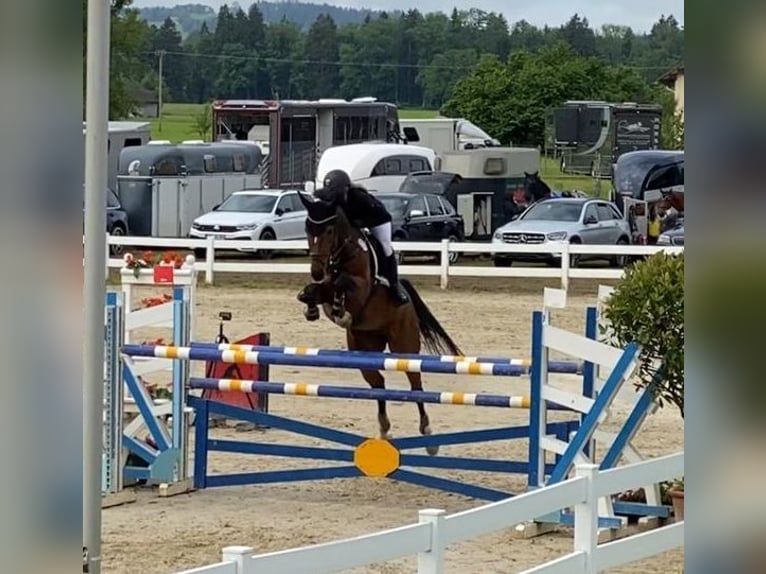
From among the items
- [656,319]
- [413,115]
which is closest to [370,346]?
[656,319]

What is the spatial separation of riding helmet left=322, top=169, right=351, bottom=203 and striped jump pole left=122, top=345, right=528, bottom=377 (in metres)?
1.44

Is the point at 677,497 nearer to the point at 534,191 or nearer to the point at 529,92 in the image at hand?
the point at 534,191

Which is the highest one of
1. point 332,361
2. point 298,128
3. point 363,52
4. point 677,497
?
point 363,52

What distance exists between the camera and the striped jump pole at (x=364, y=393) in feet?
26.8

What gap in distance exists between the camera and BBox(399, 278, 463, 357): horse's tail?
10.2 m

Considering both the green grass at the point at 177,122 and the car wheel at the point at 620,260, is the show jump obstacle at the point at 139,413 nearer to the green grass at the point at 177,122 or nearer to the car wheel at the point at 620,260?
the car wheel at the point at 620,260

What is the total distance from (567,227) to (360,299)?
13995 millimetres

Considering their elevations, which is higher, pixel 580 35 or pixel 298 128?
pixel 580 35

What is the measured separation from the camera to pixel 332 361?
27.6ft

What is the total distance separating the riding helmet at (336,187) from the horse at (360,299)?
61mm

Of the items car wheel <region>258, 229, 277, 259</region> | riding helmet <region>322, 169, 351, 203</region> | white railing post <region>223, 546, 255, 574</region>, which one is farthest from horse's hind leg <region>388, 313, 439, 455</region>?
car wheel <region>258, 229, 277, 259</region>

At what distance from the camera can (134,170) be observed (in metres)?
26.7
